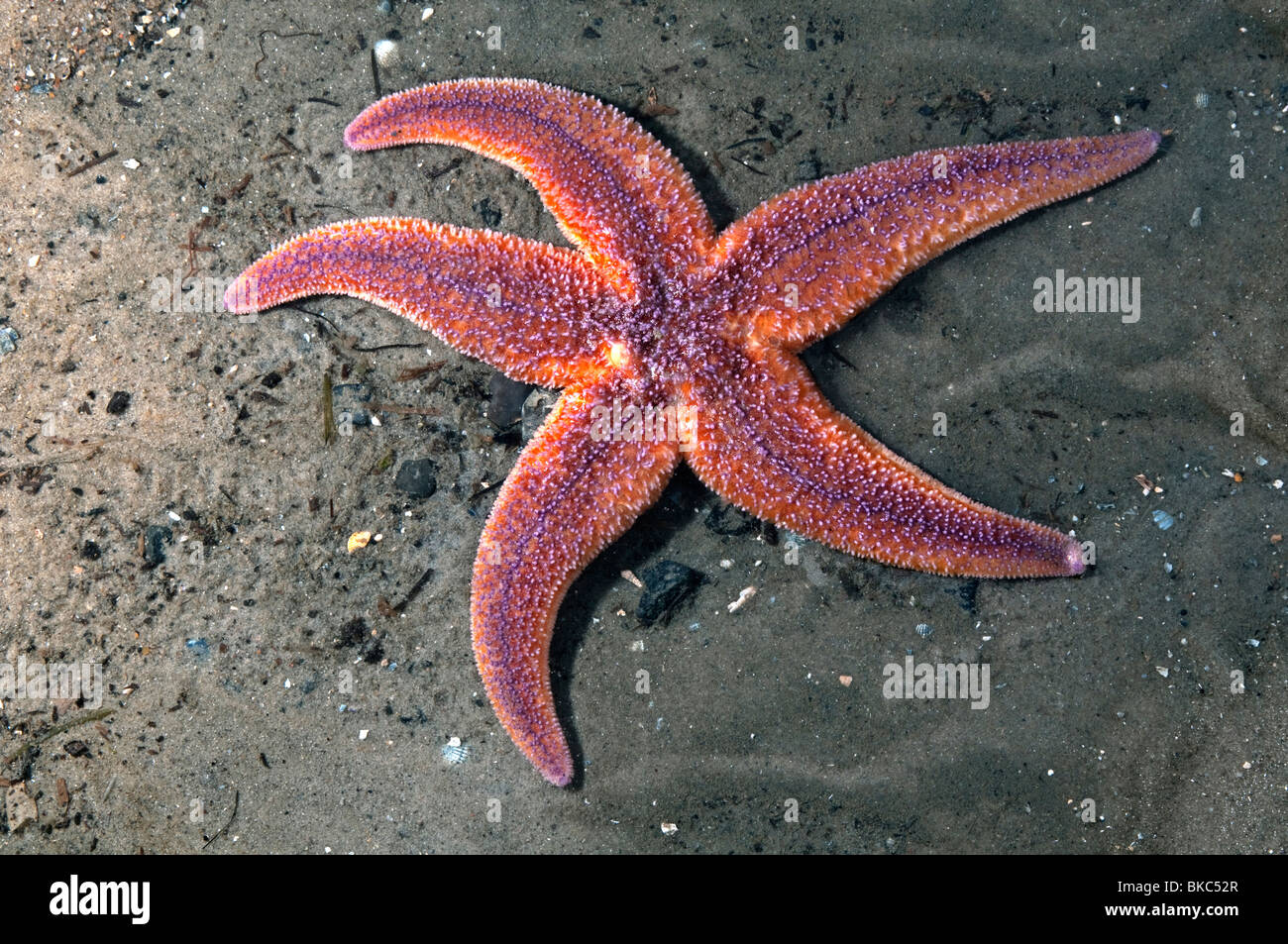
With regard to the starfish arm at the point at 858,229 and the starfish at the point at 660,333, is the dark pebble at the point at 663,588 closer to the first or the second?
the starfish at the point at 660,333

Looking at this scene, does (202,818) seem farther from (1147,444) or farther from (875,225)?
(1147,444)

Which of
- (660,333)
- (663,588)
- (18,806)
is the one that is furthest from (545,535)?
(18,806)

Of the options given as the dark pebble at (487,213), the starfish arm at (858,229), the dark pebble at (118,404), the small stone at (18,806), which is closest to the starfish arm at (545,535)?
the starfish arm at (858,229)

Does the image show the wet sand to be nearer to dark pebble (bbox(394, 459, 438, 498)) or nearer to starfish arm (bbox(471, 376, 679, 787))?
dark pebble (bbox(394, 459, 438, 498))

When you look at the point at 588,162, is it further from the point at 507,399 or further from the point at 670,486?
the point at 670,486

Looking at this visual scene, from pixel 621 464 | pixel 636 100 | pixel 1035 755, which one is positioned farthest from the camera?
pixel 636 100

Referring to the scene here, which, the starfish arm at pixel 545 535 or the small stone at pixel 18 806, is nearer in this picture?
the starfish arm at pixel 545 535

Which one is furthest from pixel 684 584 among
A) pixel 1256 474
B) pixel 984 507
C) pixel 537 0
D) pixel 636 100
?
pixel 537 0
